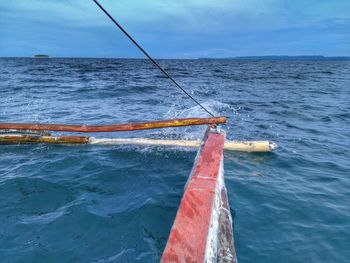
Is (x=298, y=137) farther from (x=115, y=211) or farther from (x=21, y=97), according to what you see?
(x=21, y=97)

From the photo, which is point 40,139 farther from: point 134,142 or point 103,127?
point 134,142

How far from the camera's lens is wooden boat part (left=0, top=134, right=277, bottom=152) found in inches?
363

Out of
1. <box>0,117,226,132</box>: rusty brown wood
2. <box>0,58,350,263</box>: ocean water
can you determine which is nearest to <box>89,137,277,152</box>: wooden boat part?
<box>0,58,350,263</box>: ocean water

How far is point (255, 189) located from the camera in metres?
7.05

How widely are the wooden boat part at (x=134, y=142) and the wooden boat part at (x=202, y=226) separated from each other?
4311mm

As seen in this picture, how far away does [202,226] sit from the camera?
335 centimetres

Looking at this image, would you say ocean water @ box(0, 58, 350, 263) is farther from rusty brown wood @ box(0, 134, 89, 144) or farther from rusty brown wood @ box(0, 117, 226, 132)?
rusty brown wood @ box(0, 117, 226, 132)

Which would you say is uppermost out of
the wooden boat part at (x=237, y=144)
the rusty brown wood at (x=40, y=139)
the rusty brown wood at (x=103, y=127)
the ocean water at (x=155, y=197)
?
the rusty brown wood at (x=103, y=127)

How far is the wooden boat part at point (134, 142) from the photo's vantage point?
30.3 ft

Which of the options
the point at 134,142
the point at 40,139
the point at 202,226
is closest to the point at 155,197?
the point at 202,226

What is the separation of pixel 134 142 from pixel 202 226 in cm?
638

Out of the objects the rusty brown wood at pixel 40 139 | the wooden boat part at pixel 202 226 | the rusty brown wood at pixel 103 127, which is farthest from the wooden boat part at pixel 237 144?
the wooden boat part at pixel 202 226

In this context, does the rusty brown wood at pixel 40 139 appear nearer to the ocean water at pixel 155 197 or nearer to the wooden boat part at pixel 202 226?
the ocean water at pixel 155 197

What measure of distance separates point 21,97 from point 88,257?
1848 centimetres
